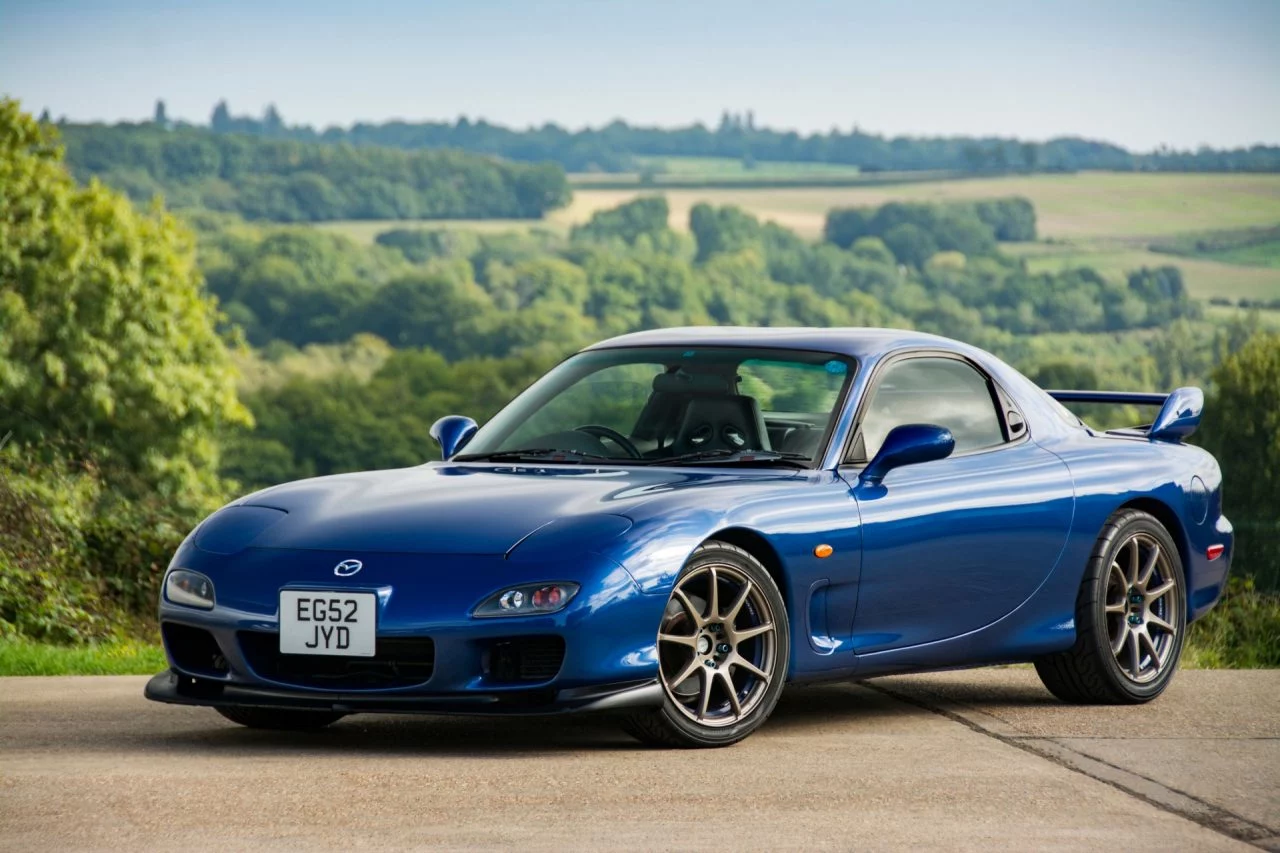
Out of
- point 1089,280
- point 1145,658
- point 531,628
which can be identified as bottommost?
point 1089,280

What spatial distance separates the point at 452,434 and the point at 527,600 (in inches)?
85.6

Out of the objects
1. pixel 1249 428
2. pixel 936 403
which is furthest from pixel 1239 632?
pixel 1249 428

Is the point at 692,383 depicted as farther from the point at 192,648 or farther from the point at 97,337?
the point at 97,337

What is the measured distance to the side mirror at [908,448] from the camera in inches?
285

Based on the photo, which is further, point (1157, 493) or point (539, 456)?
point (1157, 493)

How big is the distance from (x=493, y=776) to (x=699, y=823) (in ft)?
3.04

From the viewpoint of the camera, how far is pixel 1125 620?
331 inches

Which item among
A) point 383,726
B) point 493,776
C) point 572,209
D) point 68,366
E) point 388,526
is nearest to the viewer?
point 493,776

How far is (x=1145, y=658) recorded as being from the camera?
27.8 feet

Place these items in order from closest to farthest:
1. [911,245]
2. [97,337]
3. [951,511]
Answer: [951,511] → [97,337] → [911,245]

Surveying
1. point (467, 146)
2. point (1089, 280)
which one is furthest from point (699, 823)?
point (467, 146)

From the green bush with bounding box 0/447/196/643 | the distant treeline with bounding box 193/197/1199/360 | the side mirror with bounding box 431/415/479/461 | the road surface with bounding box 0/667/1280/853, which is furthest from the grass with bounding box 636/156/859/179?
the road surface with bounding box 0/667/1280/853

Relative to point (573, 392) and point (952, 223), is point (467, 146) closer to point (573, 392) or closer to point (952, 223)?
point (952, 223)

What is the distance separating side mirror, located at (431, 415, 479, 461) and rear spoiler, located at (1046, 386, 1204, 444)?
256 cm
